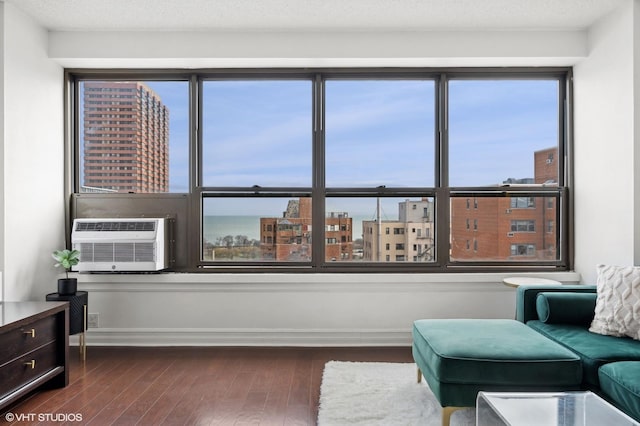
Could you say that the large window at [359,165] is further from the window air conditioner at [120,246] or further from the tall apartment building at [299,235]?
the window air conditioner at [120,246]

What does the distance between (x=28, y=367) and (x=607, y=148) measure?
420 cm

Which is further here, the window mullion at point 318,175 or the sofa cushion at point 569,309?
the window mullion at point 318,175

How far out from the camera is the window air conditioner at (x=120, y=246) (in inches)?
147

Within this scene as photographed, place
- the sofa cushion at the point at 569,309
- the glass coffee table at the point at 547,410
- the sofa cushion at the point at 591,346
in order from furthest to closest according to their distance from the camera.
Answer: the sofa cushion at the point at 569,309 < the sofa cushion at the point at 591,346 < the glass coffee table at the point at 547,410

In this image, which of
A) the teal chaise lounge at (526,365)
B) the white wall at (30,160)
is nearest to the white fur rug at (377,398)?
the teal chaise lounge at (526,365)

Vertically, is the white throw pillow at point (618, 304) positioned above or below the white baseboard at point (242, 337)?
above

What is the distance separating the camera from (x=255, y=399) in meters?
2.77

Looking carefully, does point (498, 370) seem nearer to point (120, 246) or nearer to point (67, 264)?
point (120, 246)

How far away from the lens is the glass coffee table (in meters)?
1.78

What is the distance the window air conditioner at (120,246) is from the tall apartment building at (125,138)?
0.43 meters

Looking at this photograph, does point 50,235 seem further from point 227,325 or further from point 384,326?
point 384,326

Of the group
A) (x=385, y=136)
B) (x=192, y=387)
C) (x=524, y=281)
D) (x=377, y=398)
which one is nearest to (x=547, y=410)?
(x=377, y=398)

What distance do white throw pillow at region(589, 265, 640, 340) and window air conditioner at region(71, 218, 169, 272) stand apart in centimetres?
318

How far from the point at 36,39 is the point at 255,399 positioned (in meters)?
3.21
